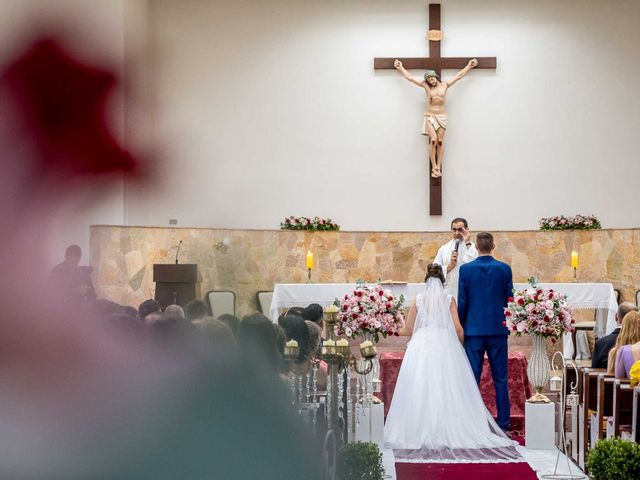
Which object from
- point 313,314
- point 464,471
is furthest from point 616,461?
point 313,314

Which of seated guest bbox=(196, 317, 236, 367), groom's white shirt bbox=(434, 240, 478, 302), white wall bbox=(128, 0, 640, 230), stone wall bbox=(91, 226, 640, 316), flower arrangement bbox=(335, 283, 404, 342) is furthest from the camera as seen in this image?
white wall bbox=(128, 0, 640, 230)

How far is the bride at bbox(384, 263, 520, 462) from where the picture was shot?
28.7 feet

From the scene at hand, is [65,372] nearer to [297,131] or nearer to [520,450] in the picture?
[520,450]

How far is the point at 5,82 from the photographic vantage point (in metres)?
0.41

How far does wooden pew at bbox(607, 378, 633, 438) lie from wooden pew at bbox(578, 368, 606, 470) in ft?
2.03

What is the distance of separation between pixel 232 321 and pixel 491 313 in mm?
9026

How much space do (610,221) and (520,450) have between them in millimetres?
8875

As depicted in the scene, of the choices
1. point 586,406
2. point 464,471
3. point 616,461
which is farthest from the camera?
point 586,406

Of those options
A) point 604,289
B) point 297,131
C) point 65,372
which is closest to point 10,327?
point 65,372

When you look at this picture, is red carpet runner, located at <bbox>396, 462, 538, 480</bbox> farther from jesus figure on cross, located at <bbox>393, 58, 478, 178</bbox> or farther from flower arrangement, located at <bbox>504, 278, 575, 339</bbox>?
jesus figure on cross, located at <bbox>393, 58, 478, 178</bbox>

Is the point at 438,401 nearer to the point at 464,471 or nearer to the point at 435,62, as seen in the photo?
the point at 464,471

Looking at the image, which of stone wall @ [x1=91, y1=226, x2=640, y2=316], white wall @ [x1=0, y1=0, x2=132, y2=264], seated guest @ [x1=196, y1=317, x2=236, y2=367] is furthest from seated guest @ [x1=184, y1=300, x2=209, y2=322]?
stone wall @ [x1=91, y1=226, x2=640, y2=316]

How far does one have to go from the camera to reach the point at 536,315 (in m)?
9.01

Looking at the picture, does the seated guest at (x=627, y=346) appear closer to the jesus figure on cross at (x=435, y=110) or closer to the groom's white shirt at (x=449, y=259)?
the groom's white shirt at (x=449, y=259)
